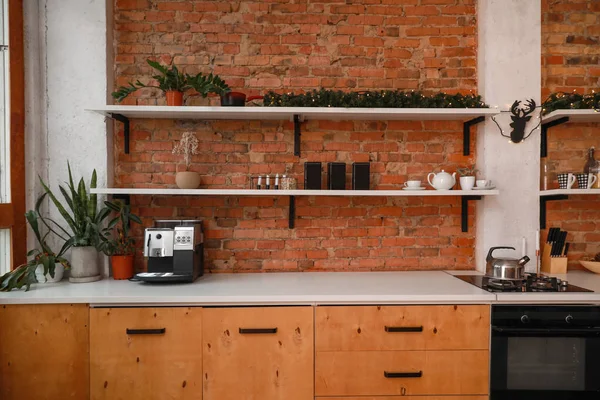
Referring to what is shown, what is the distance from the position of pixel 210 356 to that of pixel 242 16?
244 cm

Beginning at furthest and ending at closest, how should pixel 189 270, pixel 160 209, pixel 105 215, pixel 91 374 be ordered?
pixel 160 209, pixel 105 215, pixel 189 270, pixel 91 374

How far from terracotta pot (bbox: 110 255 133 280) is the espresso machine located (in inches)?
9.6

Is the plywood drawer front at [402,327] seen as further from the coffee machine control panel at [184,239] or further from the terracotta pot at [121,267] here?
the terracotta pot at [121,267]

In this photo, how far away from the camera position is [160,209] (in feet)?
9.70

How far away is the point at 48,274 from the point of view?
8.45 feet

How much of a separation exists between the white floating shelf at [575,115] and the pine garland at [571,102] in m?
0.05

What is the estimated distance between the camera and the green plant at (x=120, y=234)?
2680mm

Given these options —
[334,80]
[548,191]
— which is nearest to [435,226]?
[548,191]

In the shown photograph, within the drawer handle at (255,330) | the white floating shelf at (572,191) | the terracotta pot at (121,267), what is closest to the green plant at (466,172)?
the white floating shelf at (572,191)

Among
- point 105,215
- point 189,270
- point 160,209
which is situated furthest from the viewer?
point 160,209

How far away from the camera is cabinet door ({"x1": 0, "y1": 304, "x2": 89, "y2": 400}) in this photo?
86.2 inches

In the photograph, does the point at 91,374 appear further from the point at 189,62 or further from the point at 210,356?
the point at 189,62

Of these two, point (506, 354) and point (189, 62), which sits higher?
point (189, 62)

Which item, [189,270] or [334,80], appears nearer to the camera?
[189,270]
